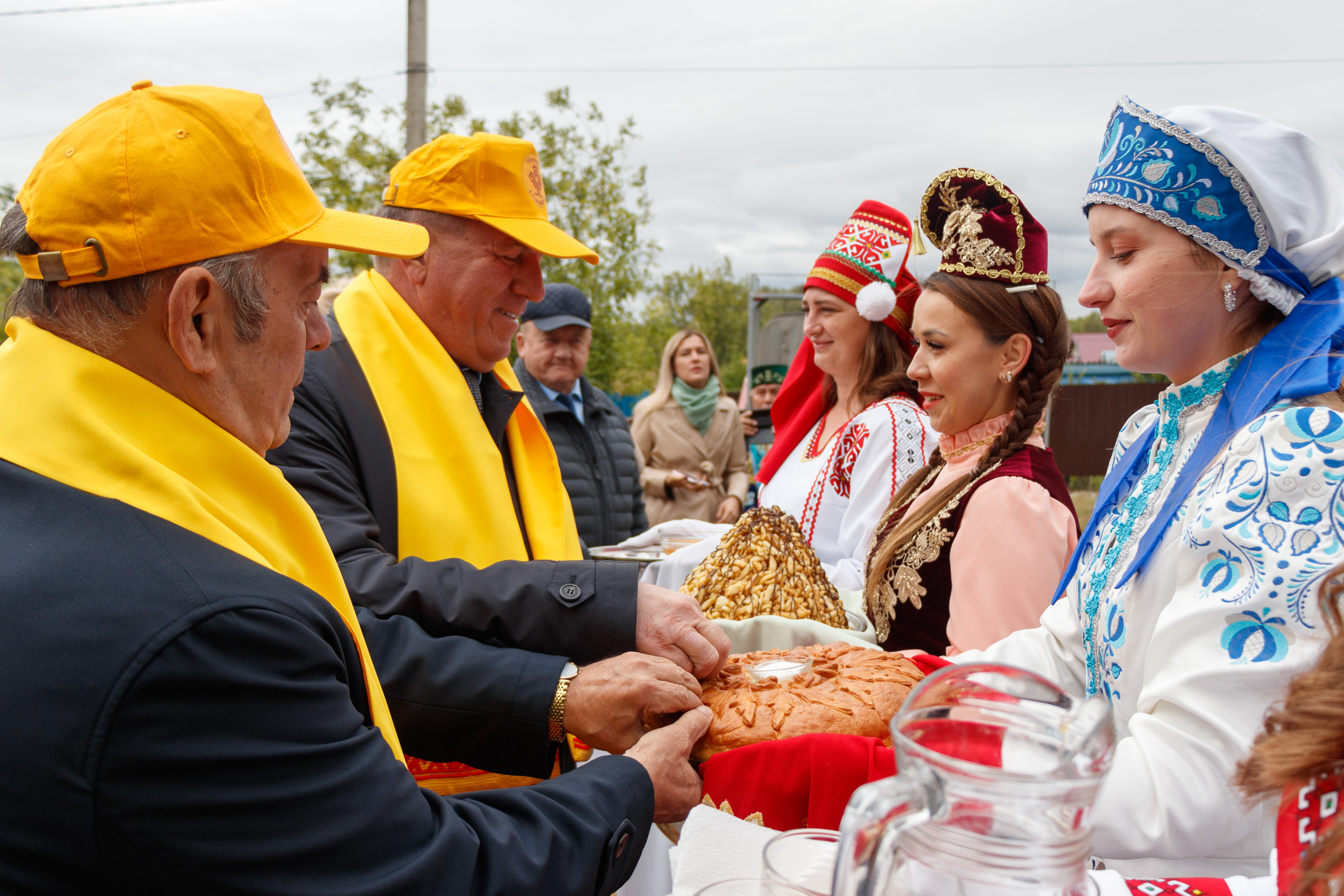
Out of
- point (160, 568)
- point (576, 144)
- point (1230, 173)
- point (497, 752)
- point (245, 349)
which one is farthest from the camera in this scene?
point (576, 144)

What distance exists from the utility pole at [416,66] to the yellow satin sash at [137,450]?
9.15 m

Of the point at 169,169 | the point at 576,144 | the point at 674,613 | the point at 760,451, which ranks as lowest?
the point at 760,451

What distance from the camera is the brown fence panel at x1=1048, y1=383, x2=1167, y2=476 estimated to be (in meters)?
7.87

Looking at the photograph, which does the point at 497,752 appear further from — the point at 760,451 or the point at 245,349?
the point at 760,451

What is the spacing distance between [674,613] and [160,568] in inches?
42.0

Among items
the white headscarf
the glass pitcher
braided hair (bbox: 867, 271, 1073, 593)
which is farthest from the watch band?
the white headscarf

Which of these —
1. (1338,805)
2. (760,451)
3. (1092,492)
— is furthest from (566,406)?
(1092,492)

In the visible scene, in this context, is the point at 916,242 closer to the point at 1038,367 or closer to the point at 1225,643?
the point at 1038,367

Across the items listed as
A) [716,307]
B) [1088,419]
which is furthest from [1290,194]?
[716,307]

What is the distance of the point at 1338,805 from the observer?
826 millimetres

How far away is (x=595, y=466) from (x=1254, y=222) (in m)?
3.87

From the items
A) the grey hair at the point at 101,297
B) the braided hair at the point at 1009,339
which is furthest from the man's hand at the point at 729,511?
the grey hair at the point at 101,297

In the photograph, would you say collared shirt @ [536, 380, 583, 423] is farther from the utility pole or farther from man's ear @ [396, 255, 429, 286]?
the utility pole

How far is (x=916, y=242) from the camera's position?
372 centimetres
